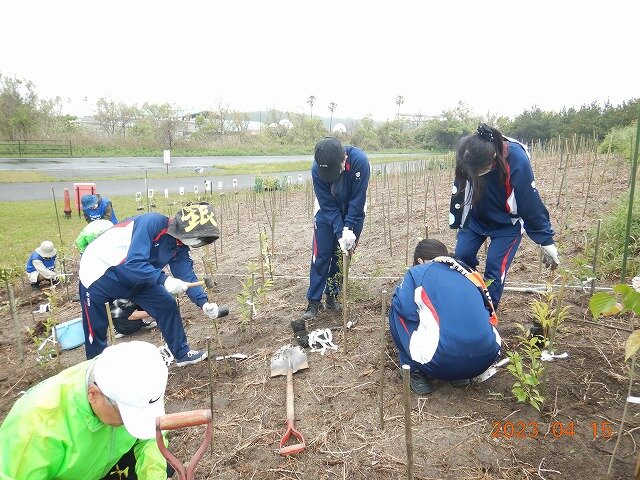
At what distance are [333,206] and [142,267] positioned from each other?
161 centimetres

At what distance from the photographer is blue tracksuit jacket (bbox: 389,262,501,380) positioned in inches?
95.9

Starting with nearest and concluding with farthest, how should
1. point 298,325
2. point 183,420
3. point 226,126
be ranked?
point 183,420, point 298,325, point 226,126

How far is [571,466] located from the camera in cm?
215

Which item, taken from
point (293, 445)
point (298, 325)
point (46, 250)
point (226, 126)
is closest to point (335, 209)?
point (298, 325)

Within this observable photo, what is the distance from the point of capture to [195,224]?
316 cm

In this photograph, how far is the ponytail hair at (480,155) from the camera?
2.88 metres

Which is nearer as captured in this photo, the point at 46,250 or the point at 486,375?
the point at 486,375

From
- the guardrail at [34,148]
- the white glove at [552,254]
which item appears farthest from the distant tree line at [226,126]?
the white glove at [552,254]

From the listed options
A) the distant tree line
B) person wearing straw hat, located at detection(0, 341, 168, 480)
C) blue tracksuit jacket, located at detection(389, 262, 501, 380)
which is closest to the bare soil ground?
blue tracksuit jacket, located at detection(389, 262, 501, 380)

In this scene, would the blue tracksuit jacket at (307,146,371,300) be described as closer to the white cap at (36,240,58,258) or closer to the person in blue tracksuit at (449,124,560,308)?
the person in blue tracksuit at (449,124,560,308)

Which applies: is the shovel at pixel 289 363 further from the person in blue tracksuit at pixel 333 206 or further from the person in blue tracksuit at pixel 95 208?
the person in blue tracksuit at pixel 95 208

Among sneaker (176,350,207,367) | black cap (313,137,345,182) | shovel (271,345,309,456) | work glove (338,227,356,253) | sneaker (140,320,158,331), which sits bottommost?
sneaker (140,320,158,331)

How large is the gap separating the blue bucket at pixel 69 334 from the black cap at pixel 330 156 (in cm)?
280

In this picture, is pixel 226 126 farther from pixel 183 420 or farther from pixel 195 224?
pixel 183 420
